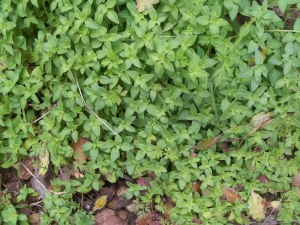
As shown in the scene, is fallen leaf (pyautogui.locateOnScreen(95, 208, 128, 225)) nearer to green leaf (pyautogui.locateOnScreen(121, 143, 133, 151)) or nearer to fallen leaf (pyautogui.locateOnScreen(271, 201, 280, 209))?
green leaf (pyautogui.locateOnScreen(121, 143, 133, 151))

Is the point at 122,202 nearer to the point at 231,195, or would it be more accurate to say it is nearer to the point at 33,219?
the point at 33,219

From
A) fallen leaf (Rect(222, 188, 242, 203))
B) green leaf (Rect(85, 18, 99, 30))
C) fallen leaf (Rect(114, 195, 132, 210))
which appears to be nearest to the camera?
green leaf (Rect(85, 18, 99, 30))

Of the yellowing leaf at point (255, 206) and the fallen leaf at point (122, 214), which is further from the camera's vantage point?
the fallen leaf at point (122, 214)

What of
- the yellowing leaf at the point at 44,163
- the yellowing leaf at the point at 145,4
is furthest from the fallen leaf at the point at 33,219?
the yellowing leaf at the point at 145,4

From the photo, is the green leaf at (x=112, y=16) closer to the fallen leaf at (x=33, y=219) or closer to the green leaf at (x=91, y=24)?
the green leaf at (x=91, y=24)

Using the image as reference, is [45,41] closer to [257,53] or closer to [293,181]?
[257,53]

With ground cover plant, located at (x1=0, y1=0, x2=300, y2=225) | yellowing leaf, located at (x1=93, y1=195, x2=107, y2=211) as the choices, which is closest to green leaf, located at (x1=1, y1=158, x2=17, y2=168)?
ground cover plant, located at (x1=0, y1=0, x2=300, y2=225)

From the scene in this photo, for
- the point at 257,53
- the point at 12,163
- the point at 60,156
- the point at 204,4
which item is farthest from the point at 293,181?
the point at 12,163

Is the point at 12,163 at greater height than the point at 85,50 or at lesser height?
lesser
